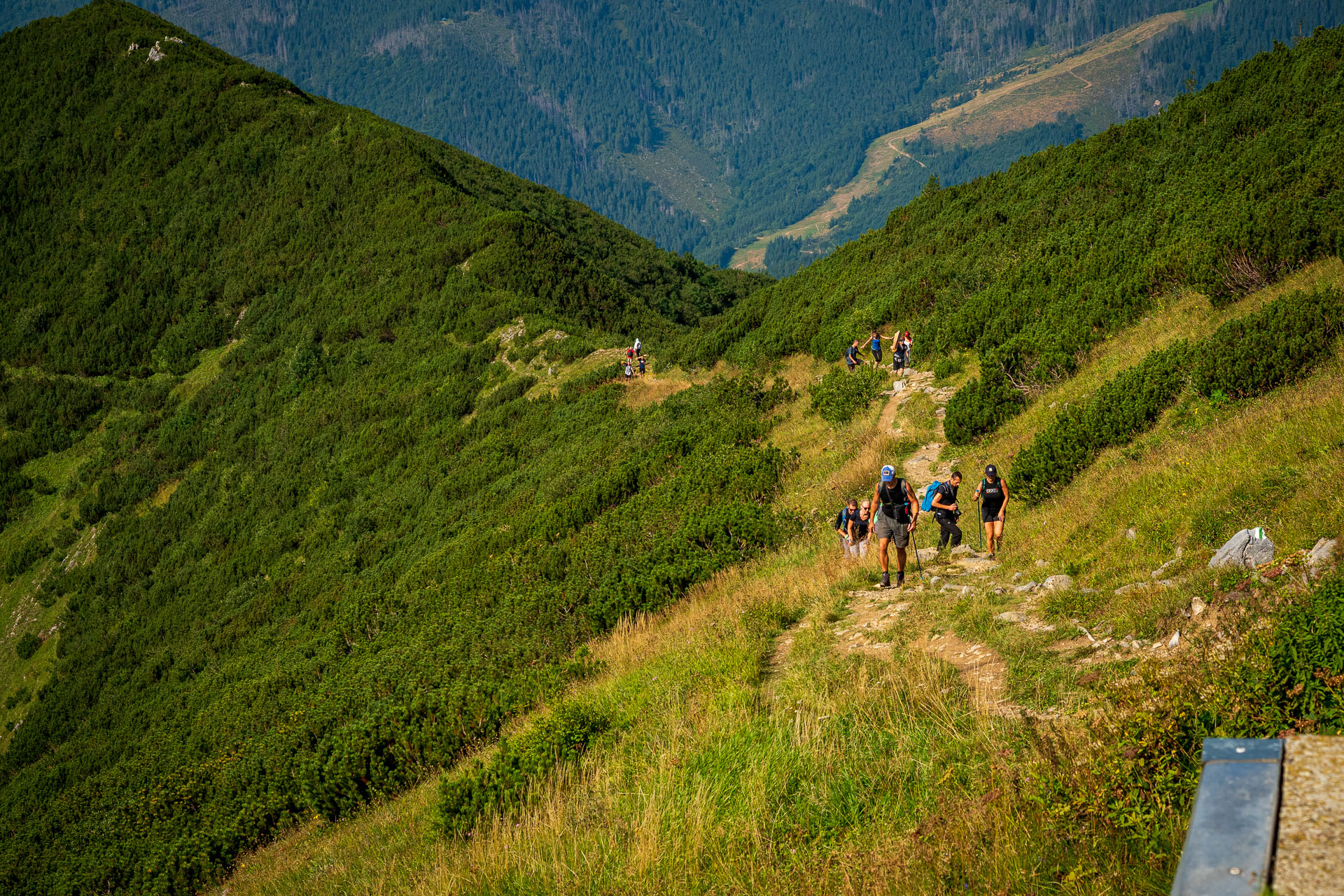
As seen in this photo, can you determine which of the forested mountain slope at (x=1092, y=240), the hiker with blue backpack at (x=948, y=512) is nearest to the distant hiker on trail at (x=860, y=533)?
the hiker with blue backpack at (x=948, y=512)

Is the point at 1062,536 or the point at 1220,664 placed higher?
the point at 1220,664

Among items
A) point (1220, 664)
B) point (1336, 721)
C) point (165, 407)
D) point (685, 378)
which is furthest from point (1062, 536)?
point (165, 407)

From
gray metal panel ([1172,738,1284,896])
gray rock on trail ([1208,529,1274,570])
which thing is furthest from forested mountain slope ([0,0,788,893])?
gray metal panel ([1172,738,1284,896])

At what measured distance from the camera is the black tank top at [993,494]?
35.6 ft

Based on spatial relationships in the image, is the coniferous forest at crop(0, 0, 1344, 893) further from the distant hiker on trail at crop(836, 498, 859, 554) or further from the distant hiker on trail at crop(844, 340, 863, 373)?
the distant hiker on trail at crop(836, 498, 859, 554)

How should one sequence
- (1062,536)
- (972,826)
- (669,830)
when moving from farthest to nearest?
(1062,536)
(669,830)
(972,826)

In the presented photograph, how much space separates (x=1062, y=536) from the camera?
9.20 metres

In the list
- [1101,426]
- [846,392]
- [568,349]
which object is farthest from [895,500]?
Result: [568,349]

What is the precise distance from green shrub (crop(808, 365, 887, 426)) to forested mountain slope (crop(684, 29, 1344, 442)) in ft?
5.90

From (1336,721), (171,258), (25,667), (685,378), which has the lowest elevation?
(25,667)

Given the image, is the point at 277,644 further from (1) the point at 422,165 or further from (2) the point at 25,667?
(1) the point at 422,165

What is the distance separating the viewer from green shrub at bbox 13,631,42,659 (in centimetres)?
4150

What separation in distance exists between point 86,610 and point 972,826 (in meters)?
48.4

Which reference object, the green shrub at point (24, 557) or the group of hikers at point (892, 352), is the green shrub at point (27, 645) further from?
the group of hikers at point (892, 352)
